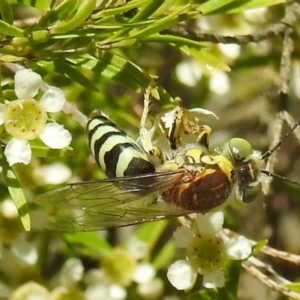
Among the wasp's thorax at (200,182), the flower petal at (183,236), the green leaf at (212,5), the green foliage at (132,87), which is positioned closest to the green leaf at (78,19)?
the green foliage at (132,87)

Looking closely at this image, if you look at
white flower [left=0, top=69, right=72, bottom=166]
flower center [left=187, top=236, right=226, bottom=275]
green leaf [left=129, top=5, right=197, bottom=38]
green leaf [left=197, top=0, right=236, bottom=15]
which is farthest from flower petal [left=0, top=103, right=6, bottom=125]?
flower center [left=187, top=236, right=226, bottom=275]

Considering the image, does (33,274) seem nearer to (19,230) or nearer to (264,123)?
(19,230)

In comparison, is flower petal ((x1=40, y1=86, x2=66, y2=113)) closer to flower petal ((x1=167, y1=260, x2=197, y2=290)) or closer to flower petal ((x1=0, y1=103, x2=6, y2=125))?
flower petal ((x1=0, y1=103, x2=6, y2=125))

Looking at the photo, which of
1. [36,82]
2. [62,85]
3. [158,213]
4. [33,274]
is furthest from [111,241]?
[36,82]

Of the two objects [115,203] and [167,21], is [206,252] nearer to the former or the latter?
[115,203]

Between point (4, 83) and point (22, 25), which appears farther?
point (22, 25)
